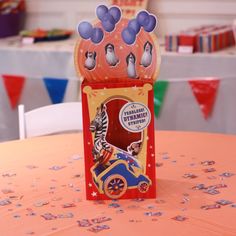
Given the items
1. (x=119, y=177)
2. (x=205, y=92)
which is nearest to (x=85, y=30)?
(x=119, y=177)

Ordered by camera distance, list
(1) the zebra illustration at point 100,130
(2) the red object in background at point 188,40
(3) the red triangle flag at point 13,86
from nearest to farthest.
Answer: (1) the zebra illustration at point 100,130 < (2) the red object in background at point 188,40 < (3) the red triangle flag at point 13,86

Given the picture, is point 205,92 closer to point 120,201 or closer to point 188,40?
point 188,40

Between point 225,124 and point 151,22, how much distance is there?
1.69 meters

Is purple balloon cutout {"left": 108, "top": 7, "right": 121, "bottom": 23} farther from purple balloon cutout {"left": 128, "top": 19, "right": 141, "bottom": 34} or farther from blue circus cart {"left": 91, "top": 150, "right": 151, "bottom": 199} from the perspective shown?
blue circus cart {"left": 91, "top": 150, "right": 151, "bottom": 199}

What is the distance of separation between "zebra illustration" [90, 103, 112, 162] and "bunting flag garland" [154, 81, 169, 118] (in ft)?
5.34

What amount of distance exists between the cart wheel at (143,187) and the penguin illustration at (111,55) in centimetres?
30

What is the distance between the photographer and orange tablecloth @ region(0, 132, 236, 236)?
1.36m

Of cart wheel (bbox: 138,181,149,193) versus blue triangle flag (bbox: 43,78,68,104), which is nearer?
cart wheel (bbox: 138,181,149,193)

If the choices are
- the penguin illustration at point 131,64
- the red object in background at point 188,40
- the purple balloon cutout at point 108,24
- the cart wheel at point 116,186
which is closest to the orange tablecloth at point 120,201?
the cart wheel at point 116,186

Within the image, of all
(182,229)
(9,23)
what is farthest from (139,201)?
(9,23)

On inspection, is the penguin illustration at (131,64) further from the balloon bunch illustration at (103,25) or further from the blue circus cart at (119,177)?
the blue circus cart at (119,177)

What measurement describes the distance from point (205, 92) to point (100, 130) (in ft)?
5.46

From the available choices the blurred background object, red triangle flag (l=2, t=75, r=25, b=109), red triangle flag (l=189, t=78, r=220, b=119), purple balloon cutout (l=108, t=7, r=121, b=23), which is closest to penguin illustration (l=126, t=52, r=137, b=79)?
purple balloon cutout (l=108, t=7, r=121, b=23)

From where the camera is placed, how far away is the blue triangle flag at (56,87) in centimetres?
330
